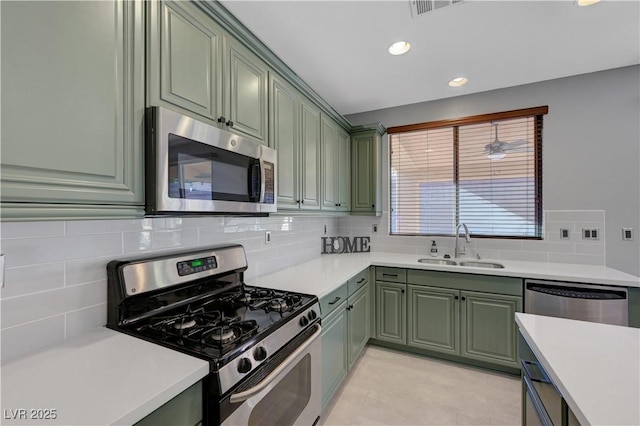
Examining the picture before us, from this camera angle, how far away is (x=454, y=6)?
5.49ft

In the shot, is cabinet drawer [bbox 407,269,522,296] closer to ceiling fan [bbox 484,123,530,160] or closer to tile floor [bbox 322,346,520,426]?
tile floor [bbox 322,346,520,426]

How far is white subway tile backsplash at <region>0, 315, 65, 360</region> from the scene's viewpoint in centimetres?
94

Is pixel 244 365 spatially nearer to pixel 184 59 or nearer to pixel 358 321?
pixel 184 59

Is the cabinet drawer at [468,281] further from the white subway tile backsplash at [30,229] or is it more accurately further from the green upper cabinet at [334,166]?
the white subway tile backsplash at [30,229]

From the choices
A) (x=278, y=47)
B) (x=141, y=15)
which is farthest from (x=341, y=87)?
(x=141, y=15)

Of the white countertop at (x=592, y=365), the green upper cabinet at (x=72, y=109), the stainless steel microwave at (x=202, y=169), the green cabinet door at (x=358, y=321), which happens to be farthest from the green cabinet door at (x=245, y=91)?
the white countertop at (x=592, y=365)

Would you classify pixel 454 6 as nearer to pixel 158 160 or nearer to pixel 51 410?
pixel 158 160

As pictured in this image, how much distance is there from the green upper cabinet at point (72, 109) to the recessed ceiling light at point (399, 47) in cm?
165

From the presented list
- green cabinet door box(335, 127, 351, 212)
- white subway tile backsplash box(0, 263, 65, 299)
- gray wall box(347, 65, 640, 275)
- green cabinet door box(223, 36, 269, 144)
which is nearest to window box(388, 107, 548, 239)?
gray wall box(347, 65, 640, 275)

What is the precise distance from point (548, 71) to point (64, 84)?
3.33 meters

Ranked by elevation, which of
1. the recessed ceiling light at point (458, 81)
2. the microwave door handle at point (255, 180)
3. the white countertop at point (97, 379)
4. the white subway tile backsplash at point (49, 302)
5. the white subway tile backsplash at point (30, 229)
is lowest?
the white countertop at point (97, 379)

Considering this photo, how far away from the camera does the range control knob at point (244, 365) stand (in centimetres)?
102

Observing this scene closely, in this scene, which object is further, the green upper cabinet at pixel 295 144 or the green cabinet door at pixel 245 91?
the green upper cabinet at pixel 295 144

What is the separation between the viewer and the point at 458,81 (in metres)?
2.65
